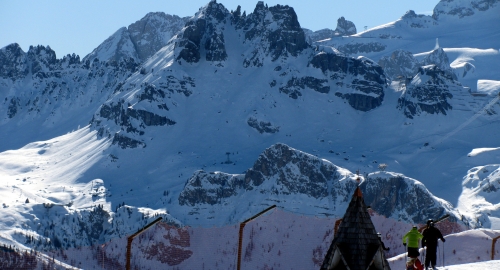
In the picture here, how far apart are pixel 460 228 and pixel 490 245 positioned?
25.8 ft

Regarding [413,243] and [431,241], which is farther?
[431,241]

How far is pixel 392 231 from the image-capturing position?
48.0m

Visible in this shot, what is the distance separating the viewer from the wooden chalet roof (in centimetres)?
2469

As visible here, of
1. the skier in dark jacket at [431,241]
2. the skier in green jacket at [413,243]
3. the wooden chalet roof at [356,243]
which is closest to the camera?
the wooden chalet roof at [356,243]

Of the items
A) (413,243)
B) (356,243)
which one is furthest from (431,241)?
(356,243)

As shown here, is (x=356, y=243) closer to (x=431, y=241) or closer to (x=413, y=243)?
(x=413, y=243)

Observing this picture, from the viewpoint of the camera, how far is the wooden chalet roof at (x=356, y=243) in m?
24.7

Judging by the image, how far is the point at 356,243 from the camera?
24.7 meters

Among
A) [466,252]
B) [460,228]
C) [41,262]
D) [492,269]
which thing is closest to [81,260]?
[41,262]

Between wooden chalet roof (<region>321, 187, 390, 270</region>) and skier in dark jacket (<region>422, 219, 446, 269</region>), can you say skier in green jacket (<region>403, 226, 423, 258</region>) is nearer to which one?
skier in dark jacket (<region>422, 219, 446, 269</region>)

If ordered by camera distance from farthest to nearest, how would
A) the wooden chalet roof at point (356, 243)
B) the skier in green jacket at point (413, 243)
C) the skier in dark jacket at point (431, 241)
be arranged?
1. the skier in dark jacket at point (431, 241)
2. the skier in green jacket at point (413, 243)
3. the wooden chalet roof at point (356, 243)

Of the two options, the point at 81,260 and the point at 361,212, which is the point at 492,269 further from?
A: the point at 81,260

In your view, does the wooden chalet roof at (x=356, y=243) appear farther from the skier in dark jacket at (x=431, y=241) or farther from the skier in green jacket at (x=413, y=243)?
the skier in dark jacket at (x=431, y=241)

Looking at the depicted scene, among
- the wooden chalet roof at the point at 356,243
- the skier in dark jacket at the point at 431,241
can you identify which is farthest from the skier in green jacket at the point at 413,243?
the wooden chalet roof at the point at 356,243
